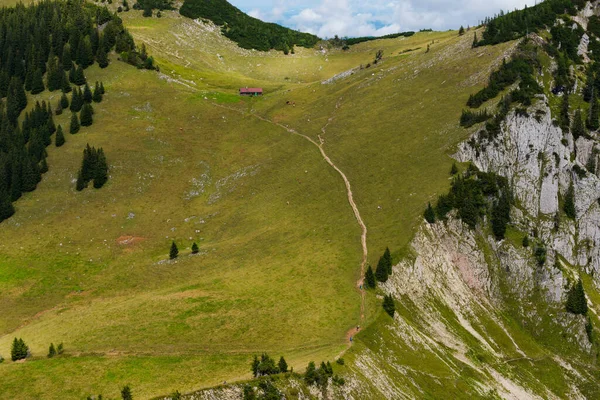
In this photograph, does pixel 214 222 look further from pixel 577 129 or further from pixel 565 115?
pixel 577 129

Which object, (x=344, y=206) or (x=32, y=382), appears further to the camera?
(x=344, y=206)

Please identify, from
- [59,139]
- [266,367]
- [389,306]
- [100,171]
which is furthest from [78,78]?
[266,367]

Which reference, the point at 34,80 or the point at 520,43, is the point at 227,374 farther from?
the point at 34,80

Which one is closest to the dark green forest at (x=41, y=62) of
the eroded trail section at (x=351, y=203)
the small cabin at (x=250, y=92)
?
the small cabin at (x=250, y=92)

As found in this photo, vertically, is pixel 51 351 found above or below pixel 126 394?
below

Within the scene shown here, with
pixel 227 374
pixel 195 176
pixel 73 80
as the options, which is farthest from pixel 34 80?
pixel 227 374

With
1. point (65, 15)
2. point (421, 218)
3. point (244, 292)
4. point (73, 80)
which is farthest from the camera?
point (65, 15)
